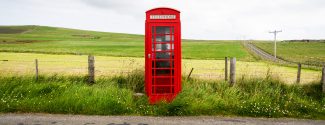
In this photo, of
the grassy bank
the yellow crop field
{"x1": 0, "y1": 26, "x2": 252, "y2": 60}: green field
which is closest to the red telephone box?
the grassy bank

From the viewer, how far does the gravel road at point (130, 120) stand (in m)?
6.30

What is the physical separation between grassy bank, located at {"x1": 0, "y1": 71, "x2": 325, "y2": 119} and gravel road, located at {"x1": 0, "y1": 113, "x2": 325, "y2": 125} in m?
0.30

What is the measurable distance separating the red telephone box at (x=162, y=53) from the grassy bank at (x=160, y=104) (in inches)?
14.6

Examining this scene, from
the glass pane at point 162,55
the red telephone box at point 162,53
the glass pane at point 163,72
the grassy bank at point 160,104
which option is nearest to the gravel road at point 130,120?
the grassy bank at point 160,104

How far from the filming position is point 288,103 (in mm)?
7613

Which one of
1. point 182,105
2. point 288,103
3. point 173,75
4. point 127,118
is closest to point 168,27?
point 173,75

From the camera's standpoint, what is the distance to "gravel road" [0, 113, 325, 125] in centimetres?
630

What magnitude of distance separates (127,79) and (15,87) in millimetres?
3021

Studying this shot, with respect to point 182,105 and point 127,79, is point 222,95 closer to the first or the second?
point 182,105

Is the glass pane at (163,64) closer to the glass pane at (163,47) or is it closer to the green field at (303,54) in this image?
the glass pane at (163,47)

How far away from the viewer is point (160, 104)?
24.3 feet

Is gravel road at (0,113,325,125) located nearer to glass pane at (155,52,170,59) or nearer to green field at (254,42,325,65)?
glass pane at (155,52,170,59)

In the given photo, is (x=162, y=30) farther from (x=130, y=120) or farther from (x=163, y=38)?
(x=130, y=120)

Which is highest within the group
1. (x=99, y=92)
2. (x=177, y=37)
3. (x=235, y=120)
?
(x=177, y=37)
